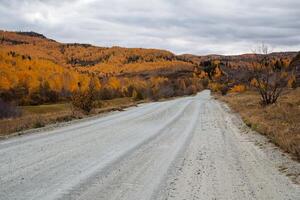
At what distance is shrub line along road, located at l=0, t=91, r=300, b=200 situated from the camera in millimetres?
6418

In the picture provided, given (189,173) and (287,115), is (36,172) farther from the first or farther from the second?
(287,115)

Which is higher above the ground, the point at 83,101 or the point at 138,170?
the point at 138,170

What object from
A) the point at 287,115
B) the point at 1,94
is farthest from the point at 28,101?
the point at 287,115

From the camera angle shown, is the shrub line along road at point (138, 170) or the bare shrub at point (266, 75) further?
the bare shrub at point (266, 75)

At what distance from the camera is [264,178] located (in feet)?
25.1

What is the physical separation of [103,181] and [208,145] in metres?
5.91

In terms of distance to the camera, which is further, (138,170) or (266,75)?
(266,75)

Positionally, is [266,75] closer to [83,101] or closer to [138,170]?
[83,101]

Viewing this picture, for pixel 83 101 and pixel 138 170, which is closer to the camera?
pixel 138 170

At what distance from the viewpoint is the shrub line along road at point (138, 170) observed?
6418 millimetres

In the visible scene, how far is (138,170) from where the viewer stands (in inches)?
326

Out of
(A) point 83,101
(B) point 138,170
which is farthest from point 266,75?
(B) point 138,170

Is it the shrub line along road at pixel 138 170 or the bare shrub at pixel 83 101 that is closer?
the shrub line along road at pixel 138 170

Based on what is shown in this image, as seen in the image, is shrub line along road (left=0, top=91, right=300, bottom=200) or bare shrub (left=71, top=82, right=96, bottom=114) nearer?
shrub line along road (left=0, top=91, right=300, bottom=200)
